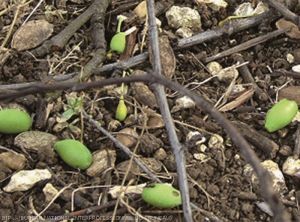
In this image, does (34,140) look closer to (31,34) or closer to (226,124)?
(31,34)

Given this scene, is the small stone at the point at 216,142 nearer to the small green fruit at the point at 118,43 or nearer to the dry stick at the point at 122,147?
the dry stick at the point at 122,147

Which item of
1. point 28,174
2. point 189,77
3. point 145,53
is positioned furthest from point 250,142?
point 28,174

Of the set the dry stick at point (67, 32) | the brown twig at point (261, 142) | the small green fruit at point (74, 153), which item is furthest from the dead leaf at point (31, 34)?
the brown twig at point (261, 142)

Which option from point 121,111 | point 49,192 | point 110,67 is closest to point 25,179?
point 49,192

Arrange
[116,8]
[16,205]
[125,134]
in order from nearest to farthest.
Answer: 1. [16,205]
2. [125,134]
3. [116,8]

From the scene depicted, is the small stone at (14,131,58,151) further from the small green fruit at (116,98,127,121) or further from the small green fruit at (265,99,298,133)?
the small green fruit at (265,99,298,133)

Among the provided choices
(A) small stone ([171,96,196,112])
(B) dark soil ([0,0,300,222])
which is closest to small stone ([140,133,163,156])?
(B) dark soil ([0,0,300,222])

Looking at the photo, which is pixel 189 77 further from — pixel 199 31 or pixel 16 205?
pixel 16 205
